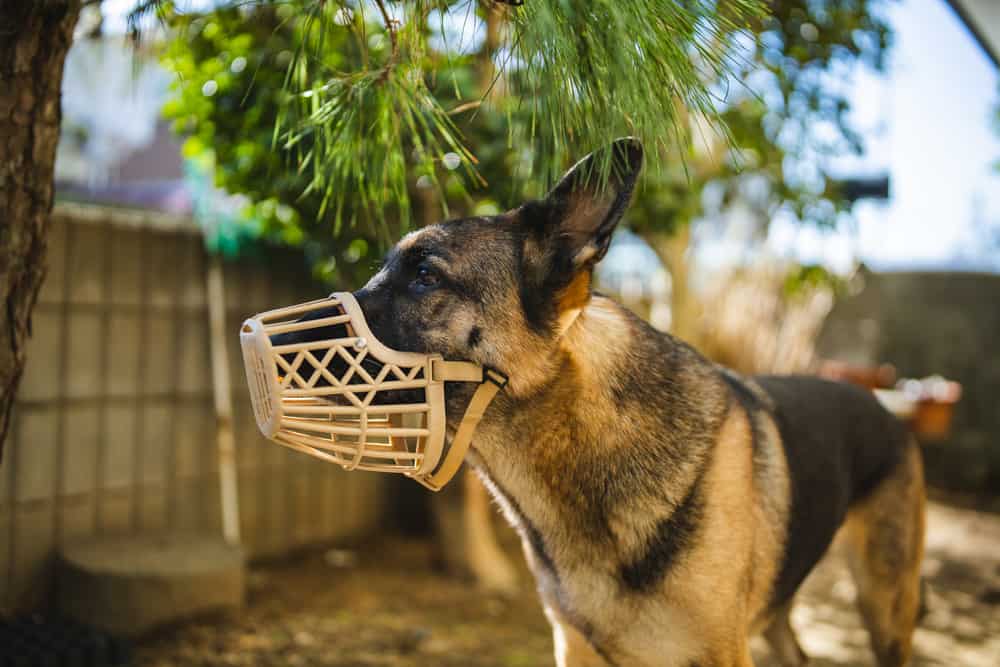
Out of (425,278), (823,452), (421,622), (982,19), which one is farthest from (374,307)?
(982,19)

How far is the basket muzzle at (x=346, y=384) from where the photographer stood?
167cm

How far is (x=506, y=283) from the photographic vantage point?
1.91 meters

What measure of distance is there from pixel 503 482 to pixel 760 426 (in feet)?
2.53

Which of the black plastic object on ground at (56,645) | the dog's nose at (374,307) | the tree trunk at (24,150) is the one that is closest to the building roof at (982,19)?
the dog's nose at (374,307)

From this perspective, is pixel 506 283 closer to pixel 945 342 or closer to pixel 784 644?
pixel 784 644

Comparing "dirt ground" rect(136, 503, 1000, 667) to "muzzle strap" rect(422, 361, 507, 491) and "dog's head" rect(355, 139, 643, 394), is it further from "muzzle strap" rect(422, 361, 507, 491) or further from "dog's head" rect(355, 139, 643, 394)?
"dog's head" rect(355, 139, 643, 394)

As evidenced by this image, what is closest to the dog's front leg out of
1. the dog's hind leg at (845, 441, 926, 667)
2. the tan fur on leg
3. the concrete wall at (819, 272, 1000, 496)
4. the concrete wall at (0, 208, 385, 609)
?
the dog's hind leg at (845, 441, 926, 667)

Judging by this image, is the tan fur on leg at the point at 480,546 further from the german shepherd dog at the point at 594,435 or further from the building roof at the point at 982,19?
the building roof at the point at 982,19

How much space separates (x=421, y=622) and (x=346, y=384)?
8.22 feet

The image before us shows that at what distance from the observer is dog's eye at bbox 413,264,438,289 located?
1.88m

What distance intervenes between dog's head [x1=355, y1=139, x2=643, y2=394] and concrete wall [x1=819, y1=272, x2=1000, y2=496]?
22.2 ft

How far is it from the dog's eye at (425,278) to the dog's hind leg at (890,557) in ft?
5.98

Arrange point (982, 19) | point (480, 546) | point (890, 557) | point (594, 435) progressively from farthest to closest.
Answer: point (480, 546) → point (982, 19) → point (890, 557) → point (594, 435)

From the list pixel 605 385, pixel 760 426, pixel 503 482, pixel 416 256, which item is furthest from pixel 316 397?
pixel 760 426
